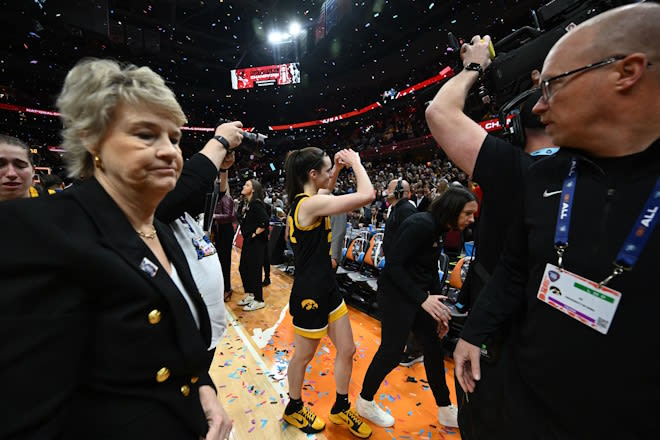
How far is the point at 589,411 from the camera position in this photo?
0.72 m

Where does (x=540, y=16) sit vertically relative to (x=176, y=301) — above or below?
above

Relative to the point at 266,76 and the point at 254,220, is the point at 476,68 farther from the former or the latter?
the point at 266,76

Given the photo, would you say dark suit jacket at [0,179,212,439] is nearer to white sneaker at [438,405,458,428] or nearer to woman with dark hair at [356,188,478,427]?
woman with dark hair at [356,188,478,427]

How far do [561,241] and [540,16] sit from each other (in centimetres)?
108

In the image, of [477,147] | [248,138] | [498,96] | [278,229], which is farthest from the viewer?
[278,229]

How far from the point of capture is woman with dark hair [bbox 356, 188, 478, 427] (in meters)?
2.10

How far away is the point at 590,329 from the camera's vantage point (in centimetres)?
73

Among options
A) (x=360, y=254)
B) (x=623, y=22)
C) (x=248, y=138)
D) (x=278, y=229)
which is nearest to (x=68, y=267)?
(x=248, y=138)

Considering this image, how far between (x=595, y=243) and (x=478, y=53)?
0.94 m

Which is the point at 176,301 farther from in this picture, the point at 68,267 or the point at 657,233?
the point at 657,233

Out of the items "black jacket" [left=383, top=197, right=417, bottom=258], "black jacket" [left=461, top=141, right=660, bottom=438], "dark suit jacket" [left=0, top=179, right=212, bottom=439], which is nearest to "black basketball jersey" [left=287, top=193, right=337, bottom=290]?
"black jacket" [left=383, top=197, right=417, bottom=258]

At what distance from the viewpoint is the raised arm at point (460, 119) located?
1107 millimetres

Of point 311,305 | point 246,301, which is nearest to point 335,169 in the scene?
point 311,305

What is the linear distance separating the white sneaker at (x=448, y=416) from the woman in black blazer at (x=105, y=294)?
1.92 m
